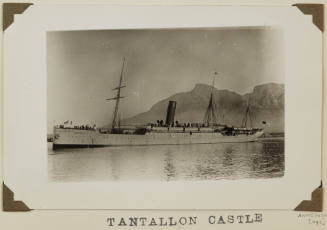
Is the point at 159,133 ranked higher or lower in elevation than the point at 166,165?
higher

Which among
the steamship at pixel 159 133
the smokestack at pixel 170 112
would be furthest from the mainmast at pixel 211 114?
the smokestack at pixel 170 112

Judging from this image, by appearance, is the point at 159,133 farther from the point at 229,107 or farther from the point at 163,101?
the point at 229,107

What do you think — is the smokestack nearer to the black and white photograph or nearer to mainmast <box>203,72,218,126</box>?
the black and white photograph

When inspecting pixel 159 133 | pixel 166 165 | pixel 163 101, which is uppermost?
pixel 163 101

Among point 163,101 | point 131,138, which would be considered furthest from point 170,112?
point 131,138

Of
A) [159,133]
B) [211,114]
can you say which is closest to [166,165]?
[159,133]

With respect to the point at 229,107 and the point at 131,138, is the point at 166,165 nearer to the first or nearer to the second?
the point at 131,138
